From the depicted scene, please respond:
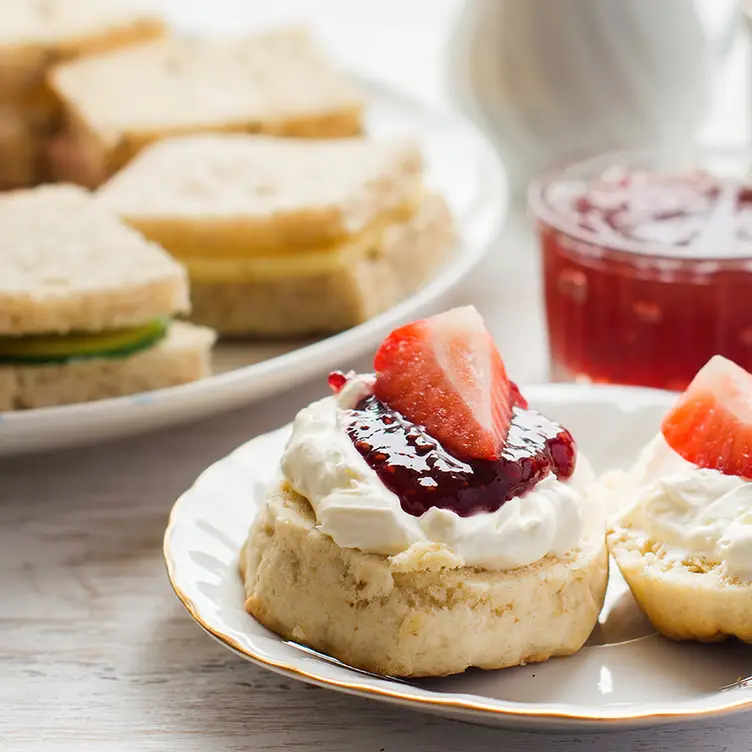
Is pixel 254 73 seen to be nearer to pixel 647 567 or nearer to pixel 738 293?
pixel 738 293

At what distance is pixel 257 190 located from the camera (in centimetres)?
295

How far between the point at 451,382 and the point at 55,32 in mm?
2498

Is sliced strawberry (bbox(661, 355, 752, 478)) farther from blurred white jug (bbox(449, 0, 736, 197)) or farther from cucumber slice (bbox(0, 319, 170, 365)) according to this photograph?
blurred white jug (bbox(449, 0, 736, 197))

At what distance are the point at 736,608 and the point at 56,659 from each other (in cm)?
96

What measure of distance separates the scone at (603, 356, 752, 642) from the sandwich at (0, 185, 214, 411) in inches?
43.4

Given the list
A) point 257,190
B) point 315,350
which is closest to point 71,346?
point 315,350

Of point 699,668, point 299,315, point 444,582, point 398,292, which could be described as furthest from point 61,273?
point 699,668

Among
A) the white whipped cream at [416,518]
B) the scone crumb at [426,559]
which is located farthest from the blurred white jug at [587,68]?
the scone crumb at [426,559]

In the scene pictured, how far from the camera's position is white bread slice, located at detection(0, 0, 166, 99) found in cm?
354

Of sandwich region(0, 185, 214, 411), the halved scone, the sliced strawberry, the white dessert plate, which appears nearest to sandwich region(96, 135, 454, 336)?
sandwich region(0, 185, 214, 411)

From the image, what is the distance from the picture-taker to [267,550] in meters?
1.62

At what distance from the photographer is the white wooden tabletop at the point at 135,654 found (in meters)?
1.58

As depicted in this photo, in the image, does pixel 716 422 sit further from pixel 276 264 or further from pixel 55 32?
pixel 55 32

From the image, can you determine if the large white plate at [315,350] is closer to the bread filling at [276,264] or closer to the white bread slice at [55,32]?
the bread filling at [276,264]
